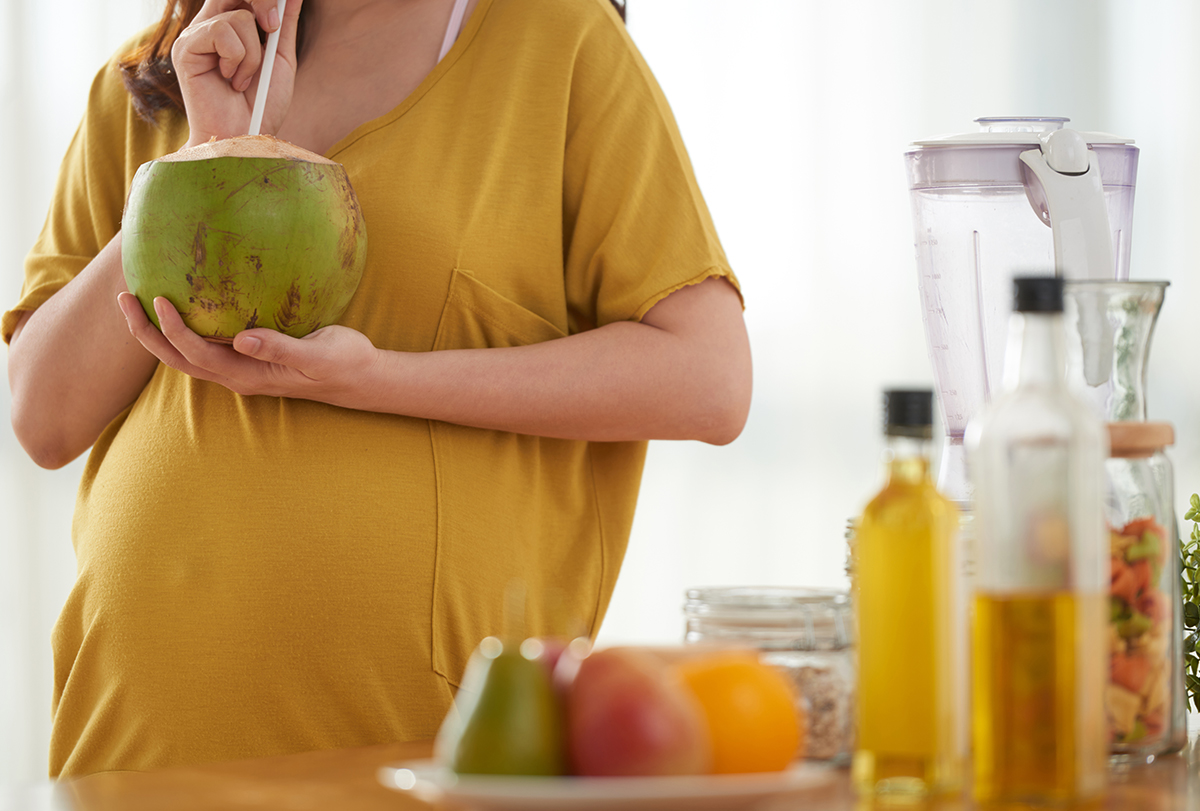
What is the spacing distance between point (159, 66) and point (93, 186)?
147 mm

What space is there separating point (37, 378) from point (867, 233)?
5.96 feet

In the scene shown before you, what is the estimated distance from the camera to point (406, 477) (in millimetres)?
1066

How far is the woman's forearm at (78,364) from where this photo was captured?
3.81ft

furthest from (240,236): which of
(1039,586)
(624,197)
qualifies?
(1039,586)

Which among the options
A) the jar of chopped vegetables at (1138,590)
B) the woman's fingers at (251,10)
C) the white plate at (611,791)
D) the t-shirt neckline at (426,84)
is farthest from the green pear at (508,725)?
the woman's fingers at (251,10)

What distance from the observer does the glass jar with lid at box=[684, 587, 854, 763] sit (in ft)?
2.38

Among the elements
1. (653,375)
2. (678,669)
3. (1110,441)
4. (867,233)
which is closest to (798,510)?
(867,233)

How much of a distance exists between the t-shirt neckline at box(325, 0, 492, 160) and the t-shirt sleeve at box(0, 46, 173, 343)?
242 millimetres

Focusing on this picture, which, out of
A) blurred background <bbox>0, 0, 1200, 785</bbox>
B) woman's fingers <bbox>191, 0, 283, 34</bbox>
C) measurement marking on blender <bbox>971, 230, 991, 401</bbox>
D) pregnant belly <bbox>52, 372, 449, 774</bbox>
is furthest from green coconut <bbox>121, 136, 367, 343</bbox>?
blurred background <bbox>0, 0, 1200, 785</bbox>

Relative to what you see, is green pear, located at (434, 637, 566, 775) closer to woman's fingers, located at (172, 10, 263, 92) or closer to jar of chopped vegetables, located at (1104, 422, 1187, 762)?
jar of chopped vegetables, located at (1104, 422, 1187, 762)

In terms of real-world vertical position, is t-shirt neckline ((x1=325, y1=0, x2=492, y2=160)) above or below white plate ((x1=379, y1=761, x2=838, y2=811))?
above

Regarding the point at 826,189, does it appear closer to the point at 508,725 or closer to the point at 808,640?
the point at 808,640

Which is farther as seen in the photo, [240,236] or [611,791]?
[240,236]

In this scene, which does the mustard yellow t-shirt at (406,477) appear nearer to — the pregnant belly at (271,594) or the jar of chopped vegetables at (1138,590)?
the pregnant belly at (271,594)
